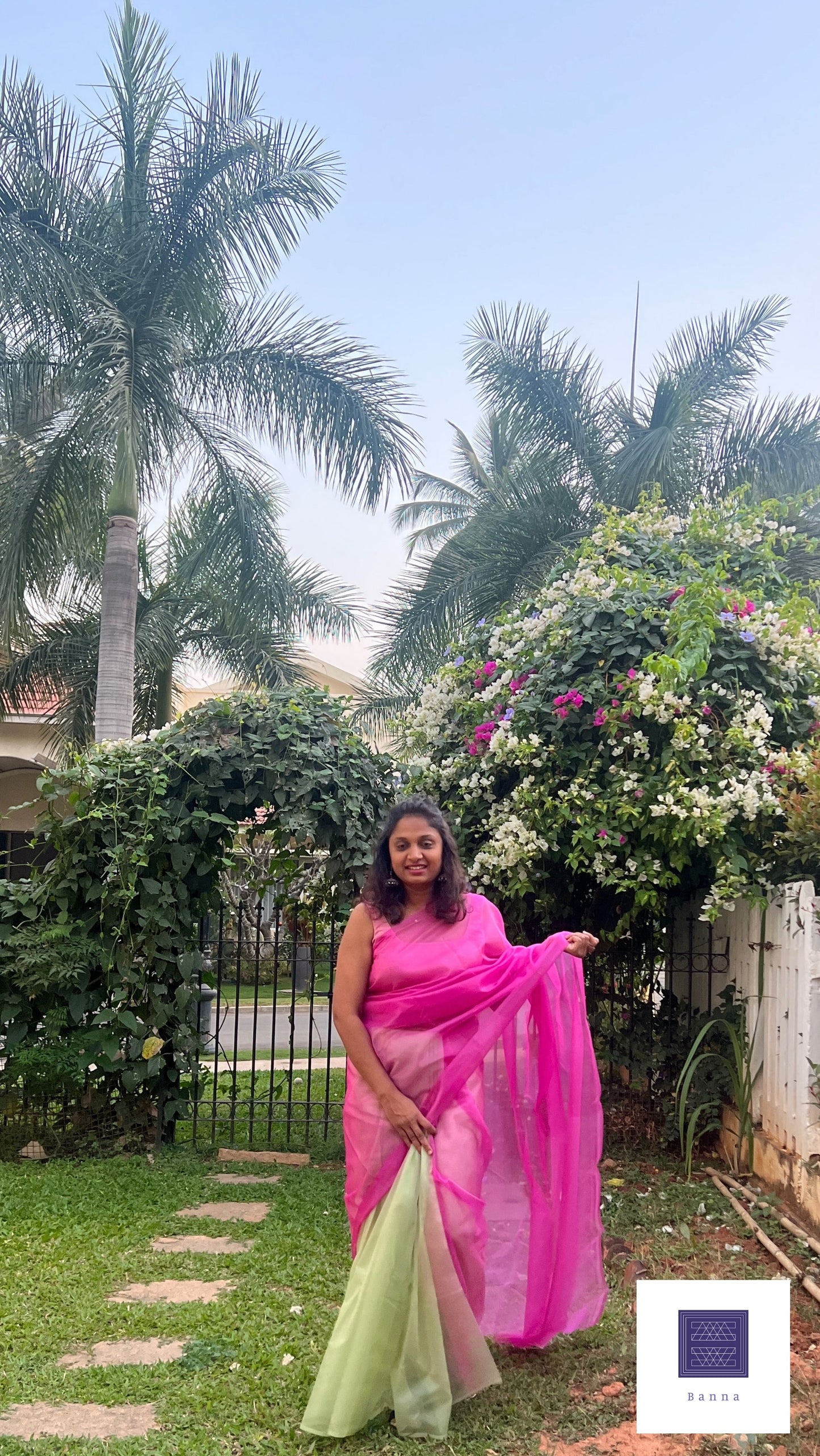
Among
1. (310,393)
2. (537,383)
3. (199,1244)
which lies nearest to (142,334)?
(310,393)

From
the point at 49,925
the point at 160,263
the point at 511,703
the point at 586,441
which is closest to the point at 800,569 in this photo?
the point at 586,441

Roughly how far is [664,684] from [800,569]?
608 cm

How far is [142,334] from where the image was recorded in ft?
32.1

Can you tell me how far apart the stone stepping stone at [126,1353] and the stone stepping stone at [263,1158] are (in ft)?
8.46

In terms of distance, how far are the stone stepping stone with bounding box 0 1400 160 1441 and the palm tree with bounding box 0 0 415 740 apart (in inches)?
310

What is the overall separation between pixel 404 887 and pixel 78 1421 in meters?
1.64

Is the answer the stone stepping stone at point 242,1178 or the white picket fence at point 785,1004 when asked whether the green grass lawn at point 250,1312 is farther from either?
the white picket fence at point 785,1004

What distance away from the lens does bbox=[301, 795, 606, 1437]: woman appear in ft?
9.06

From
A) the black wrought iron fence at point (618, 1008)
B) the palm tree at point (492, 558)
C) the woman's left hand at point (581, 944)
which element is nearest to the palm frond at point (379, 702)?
the palm tree at point (492, 558)

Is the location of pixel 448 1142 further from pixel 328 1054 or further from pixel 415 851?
pixel 328 1054

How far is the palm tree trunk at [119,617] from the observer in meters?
10.4

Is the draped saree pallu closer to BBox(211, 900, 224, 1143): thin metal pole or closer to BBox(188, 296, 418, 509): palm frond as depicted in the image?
BBox(211, 900, 224, 1143): thin metal pole

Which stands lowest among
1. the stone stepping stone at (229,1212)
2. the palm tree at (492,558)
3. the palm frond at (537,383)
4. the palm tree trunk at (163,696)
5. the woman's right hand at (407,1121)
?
the stone stepping stone at (229,1212)

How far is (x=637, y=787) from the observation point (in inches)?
194
